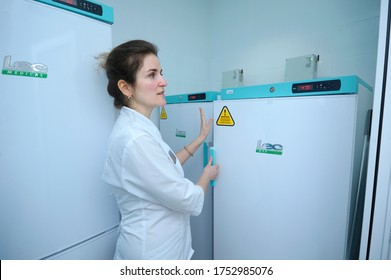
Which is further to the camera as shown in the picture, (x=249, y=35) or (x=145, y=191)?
(x=249, y=35)

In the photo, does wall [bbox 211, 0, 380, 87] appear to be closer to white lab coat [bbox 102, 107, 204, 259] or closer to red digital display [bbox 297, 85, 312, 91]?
red digital display [bbox 297, 85, 312, 91]

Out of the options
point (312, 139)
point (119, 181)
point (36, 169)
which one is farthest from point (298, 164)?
point (36, 169)

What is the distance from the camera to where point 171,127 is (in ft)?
5.51

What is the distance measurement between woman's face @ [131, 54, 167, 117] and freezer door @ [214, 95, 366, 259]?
0.35 metres

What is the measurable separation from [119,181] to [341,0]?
1824 mm

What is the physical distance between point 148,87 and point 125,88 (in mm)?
102

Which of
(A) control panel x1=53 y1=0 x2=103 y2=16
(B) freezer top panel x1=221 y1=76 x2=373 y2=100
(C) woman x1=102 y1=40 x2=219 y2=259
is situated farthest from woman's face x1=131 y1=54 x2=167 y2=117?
(B) freezer top panel x1=221 y1=76 x2=373 y2=100

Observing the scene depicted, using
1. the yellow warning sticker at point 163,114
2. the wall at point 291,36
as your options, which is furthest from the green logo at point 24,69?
the wall at point 291,36

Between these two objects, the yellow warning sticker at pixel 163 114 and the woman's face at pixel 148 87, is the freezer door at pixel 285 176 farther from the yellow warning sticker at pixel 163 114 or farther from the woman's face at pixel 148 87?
the yellow warning sticker at pixel 163 114

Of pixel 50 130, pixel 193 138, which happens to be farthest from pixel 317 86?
pixel 50 130

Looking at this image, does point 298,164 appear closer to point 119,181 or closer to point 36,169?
point 119,181

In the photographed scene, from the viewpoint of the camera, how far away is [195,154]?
148 cm

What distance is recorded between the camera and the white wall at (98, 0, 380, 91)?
1.39m

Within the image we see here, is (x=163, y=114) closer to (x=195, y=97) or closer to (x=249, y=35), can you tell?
(x=195, y=97)
